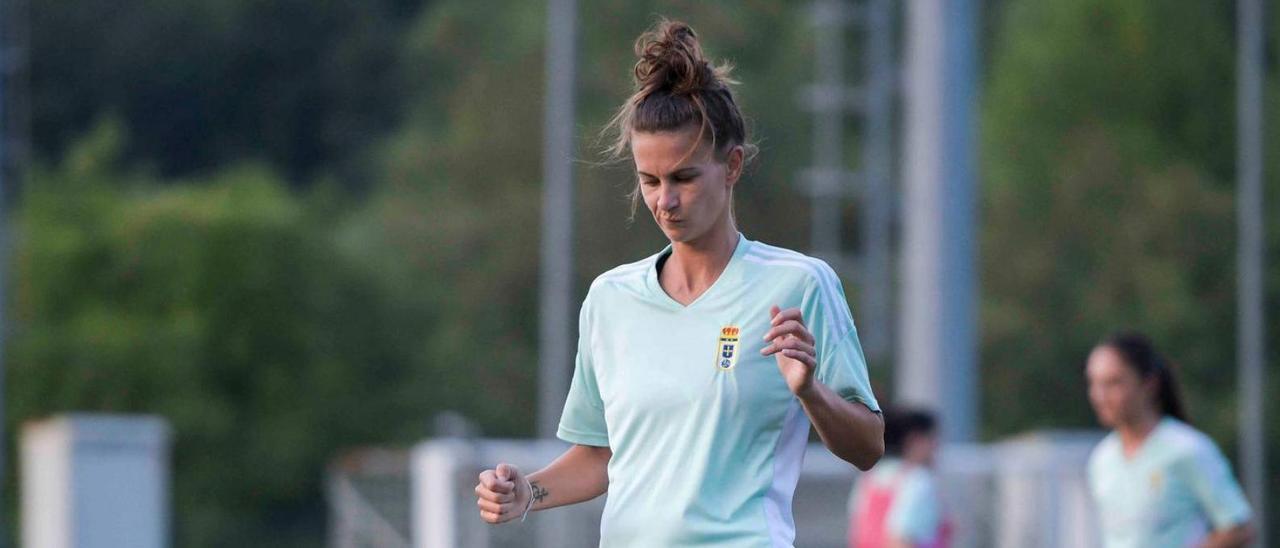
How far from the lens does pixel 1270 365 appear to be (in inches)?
1617

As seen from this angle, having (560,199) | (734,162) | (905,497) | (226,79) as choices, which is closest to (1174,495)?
(905,497)

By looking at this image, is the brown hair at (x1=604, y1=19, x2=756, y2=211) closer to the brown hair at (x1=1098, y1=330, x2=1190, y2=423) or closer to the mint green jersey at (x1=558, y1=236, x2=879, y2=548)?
the mint green jersey at (x1=558, y1=236, x2=879, y2=548)

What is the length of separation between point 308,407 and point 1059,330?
12.9 m

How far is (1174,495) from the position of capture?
23.9 feet

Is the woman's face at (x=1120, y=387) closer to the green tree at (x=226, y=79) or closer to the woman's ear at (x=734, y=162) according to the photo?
the woman's ear at (x=734, y=162)

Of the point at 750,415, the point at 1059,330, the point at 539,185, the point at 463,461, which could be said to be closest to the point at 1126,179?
the point at 1059,330

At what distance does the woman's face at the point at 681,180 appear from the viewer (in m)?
4.18

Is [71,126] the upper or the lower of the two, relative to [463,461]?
upper

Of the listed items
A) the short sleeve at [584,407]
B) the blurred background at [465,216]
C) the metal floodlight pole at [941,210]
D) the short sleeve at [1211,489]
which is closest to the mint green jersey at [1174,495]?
the short sleeve at [1211,489]

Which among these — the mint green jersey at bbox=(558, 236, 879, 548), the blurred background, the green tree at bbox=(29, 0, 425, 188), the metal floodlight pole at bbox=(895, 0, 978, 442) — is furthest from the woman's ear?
the green tree at bbox=(29, 0, 425, 188)

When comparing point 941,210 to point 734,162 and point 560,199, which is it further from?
point 560,199

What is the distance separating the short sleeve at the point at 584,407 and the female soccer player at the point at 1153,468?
3.19 meters

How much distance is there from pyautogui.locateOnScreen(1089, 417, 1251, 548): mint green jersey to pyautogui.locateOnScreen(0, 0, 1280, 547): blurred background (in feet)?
88.3

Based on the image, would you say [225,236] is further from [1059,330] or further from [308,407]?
[1059,330]
